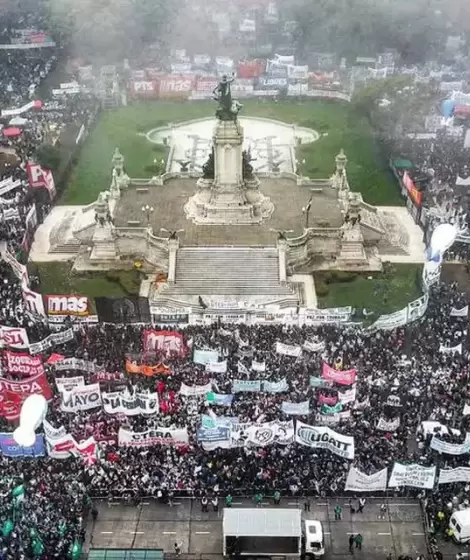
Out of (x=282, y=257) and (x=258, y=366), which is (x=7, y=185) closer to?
(x=282, y=257)

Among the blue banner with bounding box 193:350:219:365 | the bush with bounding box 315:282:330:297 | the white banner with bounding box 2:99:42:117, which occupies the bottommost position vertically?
the bush with bounding box 315:282:330:297

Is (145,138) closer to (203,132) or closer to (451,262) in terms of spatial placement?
(203,132)

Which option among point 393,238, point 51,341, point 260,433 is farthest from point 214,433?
point 393,238

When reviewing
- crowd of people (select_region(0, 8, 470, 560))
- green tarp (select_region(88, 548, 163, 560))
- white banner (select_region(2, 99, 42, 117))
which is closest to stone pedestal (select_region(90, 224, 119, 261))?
crowd of people (select_region(0, 8, 470, 560))

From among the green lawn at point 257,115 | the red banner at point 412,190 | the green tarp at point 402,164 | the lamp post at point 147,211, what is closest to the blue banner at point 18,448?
the lamp post at point 147,211

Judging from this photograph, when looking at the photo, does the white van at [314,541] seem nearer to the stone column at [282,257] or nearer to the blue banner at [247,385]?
the blue banner at [247,385]

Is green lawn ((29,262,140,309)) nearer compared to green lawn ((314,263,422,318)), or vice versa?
green lawn ((314,263,422,318))

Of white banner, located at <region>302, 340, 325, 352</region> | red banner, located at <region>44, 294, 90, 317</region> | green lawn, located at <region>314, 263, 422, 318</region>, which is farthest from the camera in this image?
green lawn, located at <region>314, 263, 422, 318</region>

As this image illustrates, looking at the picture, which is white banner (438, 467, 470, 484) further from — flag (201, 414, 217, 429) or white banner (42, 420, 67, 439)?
white banner (42, 420, 67, 439)
